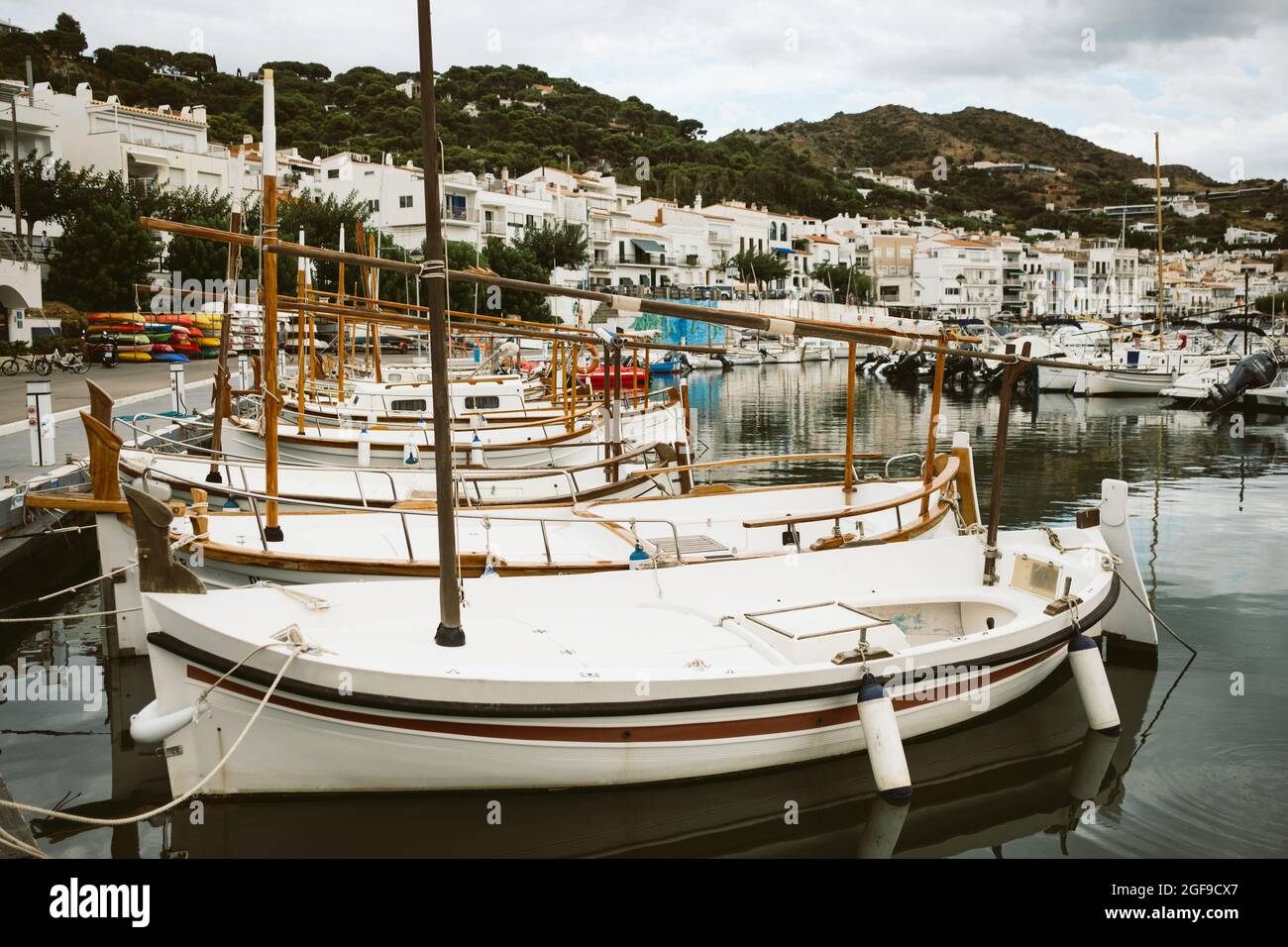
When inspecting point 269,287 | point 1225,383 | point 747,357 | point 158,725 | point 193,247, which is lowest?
point 158,725

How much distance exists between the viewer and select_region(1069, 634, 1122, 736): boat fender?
8273 millimetres

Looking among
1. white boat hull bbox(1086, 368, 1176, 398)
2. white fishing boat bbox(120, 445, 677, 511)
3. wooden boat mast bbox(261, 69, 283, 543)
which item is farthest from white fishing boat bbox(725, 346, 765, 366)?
wooden boat mast bbox(261, 69, 283, 543)

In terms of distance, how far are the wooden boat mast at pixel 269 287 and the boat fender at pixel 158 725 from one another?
3690mm

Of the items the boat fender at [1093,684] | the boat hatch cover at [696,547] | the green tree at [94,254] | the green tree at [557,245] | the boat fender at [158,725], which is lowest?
the boat fender at [1093,684]

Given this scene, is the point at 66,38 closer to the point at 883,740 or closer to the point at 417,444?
the point at 417,444

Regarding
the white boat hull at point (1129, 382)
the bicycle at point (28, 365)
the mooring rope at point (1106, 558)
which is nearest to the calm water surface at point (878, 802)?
the mooring rope at point (1106, 558)

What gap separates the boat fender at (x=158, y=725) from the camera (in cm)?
606

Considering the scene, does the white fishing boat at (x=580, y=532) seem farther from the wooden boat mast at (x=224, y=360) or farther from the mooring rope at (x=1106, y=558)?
the wooden boat mast at (x=224, y=360)

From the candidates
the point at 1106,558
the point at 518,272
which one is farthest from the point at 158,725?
the point at 518,272

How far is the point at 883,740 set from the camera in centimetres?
686

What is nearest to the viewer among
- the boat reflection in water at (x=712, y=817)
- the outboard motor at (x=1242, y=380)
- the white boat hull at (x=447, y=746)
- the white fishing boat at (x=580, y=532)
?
the white boat hull at (x=447, y=746)

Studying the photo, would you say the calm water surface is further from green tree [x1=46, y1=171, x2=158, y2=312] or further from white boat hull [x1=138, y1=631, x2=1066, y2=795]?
green tree [x1=46, y1=171, x2=158, y2=312]

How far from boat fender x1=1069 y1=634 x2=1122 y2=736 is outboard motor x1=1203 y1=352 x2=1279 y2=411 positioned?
3562 centimetres

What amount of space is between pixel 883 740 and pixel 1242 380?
38566 millimetres
